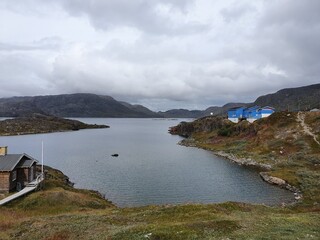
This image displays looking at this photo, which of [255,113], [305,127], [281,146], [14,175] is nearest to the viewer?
[14,175]

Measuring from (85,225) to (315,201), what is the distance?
155 feet

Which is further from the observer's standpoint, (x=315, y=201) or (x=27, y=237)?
(x=315, y=201)

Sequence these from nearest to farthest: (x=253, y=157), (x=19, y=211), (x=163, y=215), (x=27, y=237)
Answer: (x=27, y=237) → (x=163, y=215) → (x=19, y=211) → (x=253, y=157)

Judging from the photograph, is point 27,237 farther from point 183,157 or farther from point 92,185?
point 183,157

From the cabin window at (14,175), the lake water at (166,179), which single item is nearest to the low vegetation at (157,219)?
the cabin window at (14,175)

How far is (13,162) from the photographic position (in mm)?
60875

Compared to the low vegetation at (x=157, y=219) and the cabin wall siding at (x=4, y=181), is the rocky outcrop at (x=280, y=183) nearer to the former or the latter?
the low vegetation at (x=157, y=219)

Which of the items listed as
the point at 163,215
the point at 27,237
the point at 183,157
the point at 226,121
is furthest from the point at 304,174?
the point at 226,121

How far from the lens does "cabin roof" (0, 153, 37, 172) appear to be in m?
59.0

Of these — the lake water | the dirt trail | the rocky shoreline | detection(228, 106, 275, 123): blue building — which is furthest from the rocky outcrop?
detection(228, 106, 275, 123): blue building

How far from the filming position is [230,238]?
2858 centimetres

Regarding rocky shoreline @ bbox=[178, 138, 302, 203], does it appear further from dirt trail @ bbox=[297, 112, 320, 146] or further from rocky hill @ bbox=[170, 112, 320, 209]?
dirt trail @ bbox=[297, 112, 320, 146]

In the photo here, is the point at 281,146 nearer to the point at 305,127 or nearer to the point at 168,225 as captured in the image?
the point at 305,127

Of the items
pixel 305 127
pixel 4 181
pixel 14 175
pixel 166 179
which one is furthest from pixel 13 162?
pixel 305 127
